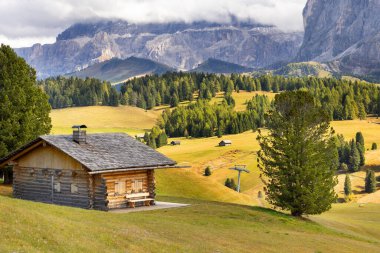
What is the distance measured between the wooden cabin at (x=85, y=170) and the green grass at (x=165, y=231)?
15.6ft

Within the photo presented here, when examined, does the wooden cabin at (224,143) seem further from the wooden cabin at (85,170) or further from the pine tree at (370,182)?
the wooden cabin at (85,170)

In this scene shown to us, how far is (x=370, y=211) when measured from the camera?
285 ft

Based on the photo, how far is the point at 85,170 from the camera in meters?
44.4

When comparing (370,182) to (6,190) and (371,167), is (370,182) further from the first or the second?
(6,190)

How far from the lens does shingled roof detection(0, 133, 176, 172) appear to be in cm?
4469

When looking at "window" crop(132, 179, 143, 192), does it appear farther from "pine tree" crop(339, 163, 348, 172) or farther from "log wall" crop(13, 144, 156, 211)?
"pine tree" crop(339, 163, 348, 172)

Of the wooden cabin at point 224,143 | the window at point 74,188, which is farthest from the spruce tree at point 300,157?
the wooden cabin at point 224,143

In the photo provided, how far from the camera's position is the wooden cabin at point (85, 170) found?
4516 centimetres

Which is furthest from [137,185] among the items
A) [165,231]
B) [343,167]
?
[343,167]

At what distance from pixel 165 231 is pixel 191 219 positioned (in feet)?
26.1

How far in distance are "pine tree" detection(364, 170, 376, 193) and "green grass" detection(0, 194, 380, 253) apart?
10055cm

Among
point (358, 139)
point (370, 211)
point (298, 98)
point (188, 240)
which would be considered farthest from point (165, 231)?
point (358, 139)

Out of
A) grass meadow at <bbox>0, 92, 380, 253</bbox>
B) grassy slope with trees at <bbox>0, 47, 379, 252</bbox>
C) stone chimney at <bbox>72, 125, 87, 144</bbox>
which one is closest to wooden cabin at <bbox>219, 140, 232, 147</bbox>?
grass meadow at <bbox>0, 92, 380, 253</bbox>

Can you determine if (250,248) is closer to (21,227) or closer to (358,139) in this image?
(21,227)
